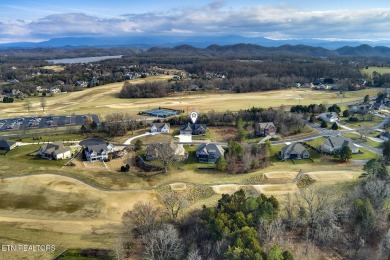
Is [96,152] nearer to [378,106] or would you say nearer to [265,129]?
[265,129]

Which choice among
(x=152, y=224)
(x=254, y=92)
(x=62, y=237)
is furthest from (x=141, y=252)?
(x=254, y=92)

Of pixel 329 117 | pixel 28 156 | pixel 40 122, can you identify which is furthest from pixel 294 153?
pixel 40 122

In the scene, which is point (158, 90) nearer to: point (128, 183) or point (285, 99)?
point (285, 99)

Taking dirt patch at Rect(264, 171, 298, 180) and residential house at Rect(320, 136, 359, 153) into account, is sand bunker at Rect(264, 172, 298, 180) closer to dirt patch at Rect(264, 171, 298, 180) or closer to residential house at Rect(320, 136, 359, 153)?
dirt patch at Rect(264, 171, 298, 180)

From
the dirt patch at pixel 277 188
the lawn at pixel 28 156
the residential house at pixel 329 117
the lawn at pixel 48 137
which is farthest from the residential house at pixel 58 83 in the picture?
the dirt patch at pixel 277 188

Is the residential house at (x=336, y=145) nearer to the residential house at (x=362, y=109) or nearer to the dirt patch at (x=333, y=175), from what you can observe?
the dirt patch at (x=333, y=175)

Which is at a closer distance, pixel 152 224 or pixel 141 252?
pixel 141 252

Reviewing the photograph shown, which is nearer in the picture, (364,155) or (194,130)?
(364,155)
